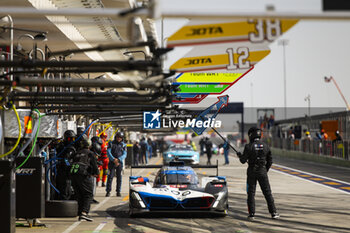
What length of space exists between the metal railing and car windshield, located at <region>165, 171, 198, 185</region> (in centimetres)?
2236

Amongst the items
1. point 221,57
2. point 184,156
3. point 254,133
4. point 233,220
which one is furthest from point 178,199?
point 184,156

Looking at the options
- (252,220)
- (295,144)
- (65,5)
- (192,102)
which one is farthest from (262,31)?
(295,144)

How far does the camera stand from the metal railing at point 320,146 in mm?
35794

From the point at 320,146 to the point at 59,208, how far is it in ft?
104

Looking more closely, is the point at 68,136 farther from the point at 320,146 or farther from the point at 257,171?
the point at 320,146

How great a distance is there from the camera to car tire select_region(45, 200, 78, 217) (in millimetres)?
13141

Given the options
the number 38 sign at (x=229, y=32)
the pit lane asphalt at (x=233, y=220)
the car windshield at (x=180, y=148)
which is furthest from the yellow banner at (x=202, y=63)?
the car windshield at (x=180, y=148)

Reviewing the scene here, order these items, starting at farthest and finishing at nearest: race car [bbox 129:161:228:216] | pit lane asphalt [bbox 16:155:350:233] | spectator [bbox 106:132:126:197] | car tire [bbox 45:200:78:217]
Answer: spectator [bbox 106:132:126:197]
car tire [bbox 45:200:78:217]
race car [bbox 129:161:228:216]
pit lane asphalt [bbox 16:155:350:233]

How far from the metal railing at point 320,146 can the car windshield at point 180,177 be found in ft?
73.4

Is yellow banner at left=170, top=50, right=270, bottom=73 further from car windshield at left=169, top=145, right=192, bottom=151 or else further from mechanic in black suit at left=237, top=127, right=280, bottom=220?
car windshield at left=169, top=145, right=192, bottom=151

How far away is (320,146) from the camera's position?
42438 millimetres

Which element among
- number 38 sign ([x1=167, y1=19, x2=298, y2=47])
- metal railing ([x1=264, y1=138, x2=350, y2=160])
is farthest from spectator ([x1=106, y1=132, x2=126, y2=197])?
metal railing ([x1=264, y1=138, x2=350, y2=160])

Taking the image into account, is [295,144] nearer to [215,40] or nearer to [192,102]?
[192,102]

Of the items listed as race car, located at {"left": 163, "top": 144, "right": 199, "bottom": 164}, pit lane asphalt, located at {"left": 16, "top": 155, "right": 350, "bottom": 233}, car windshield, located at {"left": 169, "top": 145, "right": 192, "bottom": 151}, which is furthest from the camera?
car windshield, located at {"left": 169, "top": 145, "right": 192, "bottom": 151}
